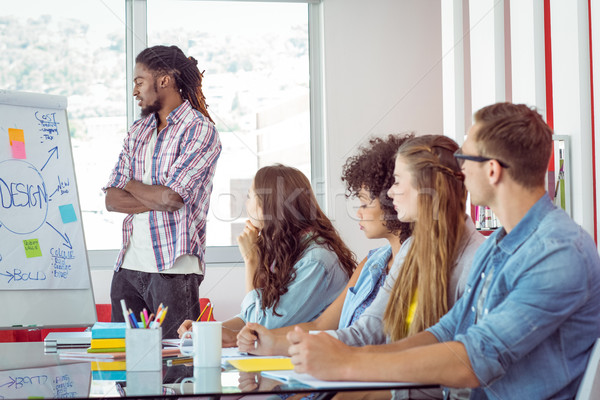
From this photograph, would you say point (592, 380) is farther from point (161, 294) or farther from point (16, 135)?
point (16, 135)

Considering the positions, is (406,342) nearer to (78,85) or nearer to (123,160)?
(123,160)

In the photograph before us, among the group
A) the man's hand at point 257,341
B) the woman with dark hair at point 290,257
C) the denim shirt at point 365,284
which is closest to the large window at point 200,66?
the woman with dark hair at point 290,257

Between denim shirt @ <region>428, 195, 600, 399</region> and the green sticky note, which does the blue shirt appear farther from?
the green sticky note

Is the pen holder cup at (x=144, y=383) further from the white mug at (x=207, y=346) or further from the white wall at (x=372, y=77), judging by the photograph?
the white wall at (x=372, y=77)

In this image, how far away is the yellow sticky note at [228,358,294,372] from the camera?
51.3 inches

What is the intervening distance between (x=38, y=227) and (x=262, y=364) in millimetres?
1425

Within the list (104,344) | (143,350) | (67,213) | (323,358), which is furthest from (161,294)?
(323,358)

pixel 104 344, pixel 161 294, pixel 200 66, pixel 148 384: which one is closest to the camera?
pixel 148 384

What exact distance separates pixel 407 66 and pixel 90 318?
247 centimetres

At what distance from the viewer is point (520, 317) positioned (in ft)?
3.66

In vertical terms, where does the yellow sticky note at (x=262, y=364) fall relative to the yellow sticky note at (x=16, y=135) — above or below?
below

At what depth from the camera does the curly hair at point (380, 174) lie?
5.85ft

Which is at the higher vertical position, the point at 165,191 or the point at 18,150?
the point at 18,150

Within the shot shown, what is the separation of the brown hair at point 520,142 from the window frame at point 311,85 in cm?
278
